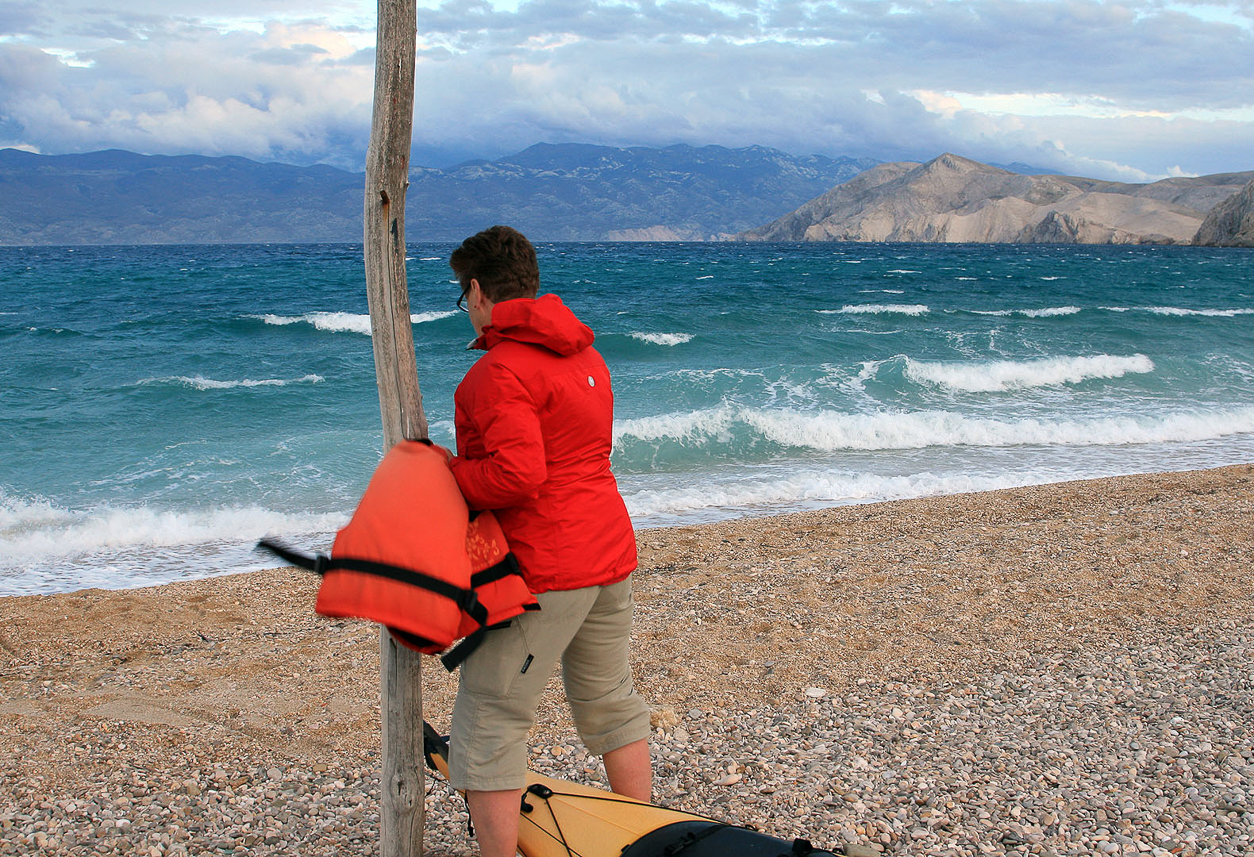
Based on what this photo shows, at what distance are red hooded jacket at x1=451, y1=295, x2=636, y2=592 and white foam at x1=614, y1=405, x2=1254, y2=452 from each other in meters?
9.50

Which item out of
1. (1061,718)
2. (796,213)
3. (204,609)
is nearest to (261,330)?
(204,609)

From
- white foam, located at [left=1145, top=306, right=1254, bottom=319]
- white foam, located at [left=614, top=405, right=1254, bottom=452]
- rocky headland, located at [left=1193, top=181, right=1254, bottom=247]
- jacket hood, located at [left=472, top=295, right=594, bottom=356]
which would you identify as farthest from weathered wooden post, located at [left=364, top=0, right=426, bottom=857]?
rocky headland, located at [left=1193, top=181, right=1254, bottom=247]

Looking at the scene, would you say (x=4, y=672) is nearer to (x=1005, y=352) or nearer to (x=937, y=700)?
(x=937, y=700)

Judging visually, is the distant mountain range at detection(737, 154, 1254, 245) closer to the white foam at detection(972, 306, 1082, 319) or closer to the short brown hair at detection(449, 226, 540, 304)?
the white foam at detection(972, 306, 1082, 319)

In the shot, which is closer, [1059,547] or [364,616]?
[364,616]

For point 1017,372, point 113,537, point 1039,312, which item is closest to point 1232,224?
point 1039,312

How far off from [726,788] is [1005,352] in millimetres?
18274

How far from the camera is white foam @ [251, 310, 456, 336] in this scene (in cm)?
2334

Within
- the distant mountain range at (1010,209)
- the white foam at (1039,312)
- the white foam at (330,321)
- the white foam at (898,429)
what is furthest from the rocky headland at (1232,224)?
the white foam at (330,321)

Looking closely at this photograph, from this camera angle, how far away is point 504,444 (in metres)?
2.01

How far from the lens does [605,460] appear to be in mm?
2332

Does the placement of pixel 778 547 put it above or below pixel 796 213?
below

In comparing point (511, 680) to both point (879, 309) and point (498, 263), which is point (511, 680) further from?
point (879, 309)

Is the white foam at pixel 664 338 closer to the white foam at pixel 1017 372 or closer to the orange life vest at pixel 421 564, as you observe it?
the white foam at pixel 1017 372
